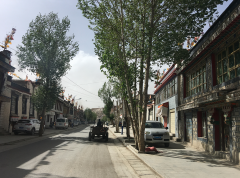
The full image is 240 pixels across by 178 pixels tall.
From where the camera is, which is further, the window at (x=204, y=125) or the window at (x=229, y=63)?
the window at (x=204, y=125)

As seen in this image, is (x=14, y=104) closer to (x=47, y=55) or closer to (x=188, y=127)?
(x=47, y=55)

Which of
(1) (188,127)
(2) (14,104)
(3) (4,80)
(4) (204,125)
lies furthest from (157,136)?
(2) (14,104)

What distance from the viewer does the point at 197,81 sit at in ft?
46.3

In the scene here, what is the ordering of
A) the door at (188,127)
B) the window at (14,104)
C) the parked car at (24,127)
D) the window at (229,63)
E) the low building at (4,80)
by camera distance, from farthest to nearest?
1. the window at (14,104)
2. the parked car at (24,127)
3. the low building at (4,80)
4. the door at (188,127)
5. the window at (229,63)

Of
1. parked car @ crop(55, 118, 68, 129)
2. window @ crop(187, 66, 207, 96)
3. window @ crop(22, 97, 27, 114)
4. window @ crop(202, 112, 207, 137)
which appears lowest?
parked car @ crop(55, 118, 68, 129)

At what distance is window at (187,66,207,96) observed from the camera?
13.0 m

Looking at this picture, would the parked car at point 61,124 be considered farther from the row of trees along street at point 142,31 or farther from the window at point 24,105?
the row of trees along street at point 142,31

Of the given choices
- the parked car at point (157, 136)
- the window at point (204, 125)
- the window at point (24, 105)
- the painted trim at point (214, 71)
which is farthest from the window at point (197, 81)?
the window at point (24, 105)

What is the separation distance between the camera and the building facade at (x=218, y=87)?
341 inches

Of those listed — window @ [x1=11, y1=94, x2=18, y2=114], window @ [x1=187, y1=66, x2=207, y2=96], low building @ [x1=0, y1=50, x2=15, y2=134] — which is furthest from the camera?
window @ [x1=11, y1=94, x2=18, y2=114]

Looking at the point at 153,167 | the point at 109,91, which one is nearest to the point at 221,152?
the point at 153,167

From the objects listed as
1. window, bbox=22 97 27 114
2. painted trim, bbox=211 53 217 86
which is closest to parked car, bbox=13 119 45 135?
window, bbox=22 97 27 114

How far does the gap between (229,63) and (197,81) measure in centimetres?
456

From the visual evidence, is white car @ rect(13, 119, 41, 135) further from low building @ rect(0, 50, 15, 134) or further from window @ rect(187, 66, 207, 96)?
window @ rect(187, 66, 207, 96)
